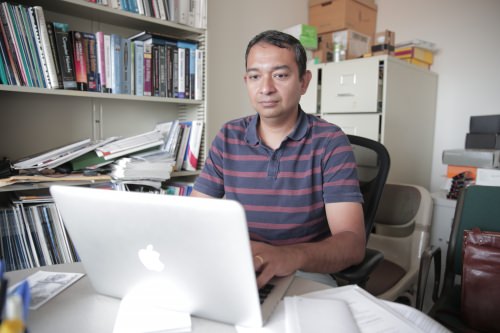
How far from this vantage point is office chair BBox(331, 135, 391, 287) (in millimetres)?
978

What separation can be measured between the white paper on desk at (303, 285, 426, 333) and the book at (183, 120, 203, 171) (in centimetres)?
116

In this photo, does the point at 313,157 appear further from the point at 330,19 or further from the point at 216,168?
the point at 330,19

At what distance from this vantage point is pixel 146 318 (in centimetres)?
60

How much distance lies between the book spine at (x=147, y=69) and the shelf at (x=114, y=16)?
13 cm

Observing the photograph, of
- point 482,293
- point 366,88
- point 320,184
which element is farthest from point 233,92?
point 482,293

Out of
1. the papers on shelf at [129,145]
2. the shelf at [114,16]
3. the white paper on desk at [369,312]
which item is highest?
the shelf at [114,16]

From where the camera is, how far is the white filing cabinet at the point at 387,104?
6.89 ft

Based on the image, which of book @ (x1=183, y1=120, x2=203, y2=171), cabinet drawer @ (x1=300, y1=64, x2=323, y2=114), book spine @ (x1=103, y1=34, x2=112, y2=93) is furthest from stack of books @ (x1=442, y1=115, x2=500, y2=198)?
book spine @ (x1=103, y1=34, x2=112, y2=93)

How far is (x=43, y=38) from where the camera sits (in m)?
1.31

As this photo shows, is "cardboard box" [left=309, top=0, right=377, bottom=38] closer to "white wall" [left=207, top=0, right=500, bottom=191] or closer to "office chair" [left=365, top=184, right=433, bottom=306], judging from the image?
"white wall" [left=207, top=0, right=500, bottom=191]

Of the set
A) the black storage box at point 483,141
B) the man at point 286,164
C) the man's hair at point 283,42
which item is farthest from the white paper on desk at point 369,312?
the black storage box at point 483,141

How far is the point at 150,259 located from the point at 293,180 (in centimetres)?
64

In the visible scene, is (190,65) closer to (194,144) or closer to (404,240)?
(194,144)

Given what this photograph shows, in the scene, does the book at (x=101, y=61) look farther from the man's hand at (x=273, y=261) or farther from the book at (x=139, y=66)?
the man's hand at (x=273, y=261)
